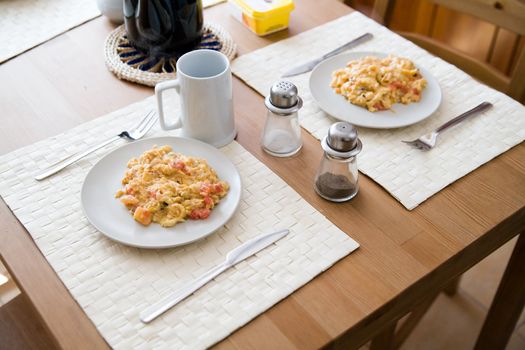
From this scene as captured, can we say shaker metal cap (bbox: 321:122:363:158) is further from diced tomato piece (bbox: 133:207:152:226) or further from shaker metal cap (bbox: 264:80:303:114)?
diced tomato piece (bbox: 133:207:152:226)

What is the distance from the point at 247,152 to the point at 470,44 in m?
1.80

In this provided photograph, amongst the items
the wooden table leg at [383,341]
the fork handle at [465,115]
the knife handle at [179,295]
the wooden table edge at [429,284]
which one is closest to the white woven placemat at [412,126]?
the fork handle at [465,115]

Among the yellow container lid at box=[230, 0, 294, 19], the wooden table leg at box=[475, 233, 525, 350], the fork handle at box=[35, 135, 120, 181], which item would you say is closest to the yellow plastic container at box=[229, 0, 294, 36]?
the yellow container lid at box=[230, 0, 294, 19]

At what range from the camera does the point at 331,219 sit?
95 centimetres

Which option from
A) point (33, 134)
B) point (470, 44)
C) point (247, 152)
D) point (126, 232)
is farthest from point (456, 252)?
point (470, 44)

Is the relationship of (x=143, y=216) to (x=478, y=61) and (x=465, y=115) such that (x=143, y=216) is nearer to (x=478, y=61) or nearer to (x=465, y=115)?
(x=465, y=115)

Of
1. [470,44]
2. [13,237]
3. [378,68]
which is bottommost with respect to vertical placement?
[470,44]

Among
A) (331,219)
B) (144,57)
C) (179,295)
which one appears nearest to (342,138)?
(331,219)

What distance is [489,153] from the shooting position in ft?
3.49

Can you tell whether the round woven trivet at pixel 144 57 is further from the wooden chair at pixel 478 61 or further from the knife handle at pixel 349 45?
the wooden chair at pixel 478 61

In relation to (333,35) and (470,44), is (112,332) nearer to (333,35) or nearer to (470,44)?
(333,35)

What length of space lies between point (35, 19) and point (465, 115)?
1046 millimetres

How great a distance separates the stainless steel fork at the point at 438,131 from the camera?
3.53 ft

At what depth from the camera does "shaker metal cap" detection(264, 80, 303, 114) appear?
0.99 m
